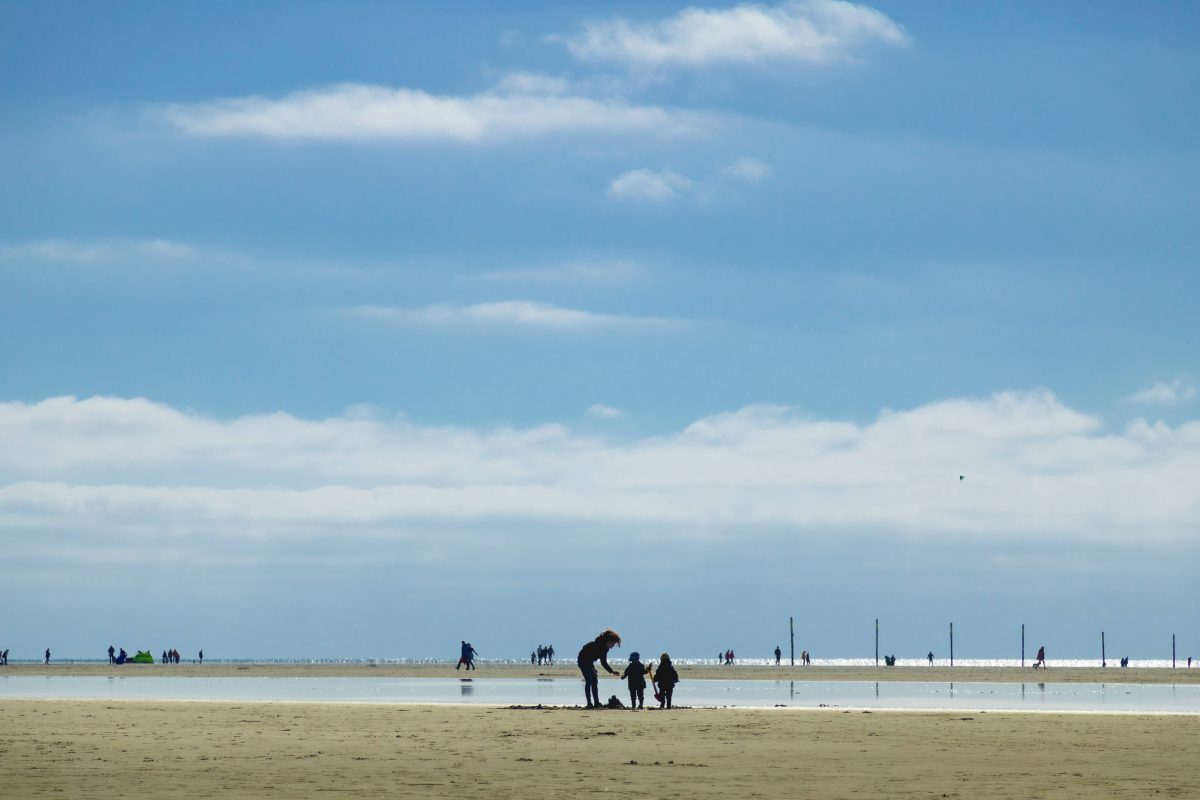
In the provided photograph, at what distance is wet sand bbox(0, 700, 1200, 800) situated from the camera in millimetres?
18953

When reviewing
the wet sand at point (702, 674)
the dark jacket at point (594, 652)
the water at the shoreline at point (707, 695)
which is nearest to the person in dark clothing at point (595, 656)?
the dark jacket at point (594, 652)

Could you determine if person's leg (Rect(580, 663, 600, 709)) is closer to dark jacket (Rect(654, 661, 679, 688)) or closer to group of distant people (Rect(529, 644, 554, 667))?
dark jacket (Rect(654, 661, 679, 688))

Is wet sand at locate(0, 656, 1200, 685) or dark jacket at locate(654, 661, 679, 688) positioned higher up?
dark jacket at locate(654, 661, 679, 688)

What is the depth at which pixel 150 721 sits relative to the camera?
101 ft

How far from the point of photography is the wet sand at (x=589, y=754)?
19.0 metres

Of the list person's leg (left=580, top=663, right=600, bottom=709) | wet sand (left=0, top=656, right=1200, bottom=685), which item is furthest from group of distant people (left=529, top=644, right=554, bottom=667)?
person's leg (left=580, top=663, right=600, bottom=709)

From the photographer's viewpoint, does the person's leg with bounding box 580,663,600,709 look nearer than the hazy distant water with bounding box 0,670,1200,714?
Yes

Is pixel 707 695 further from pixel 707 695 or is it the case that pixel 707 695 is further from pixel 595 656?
pixel 595 656

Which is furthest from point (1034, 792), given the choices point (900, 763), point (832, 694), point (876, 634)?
point (876, 634)

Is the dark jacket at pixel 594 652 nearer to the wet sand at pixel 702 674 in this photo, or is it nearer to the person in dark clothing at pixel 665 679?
the person in dark clothing at pixel 665 679

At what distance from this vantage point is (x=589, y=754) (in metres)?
23.3

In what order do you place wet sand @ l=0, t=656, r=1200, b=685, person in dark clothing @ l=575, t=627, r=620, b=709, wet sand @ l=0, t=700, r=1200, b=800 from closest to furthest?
wet sand @ l=0, t=700, r=1200, b=800, person in dark clothing @ l=575, t=627, r=620, b=709, wet sand @ l=0, t=656, r=1200, b=685

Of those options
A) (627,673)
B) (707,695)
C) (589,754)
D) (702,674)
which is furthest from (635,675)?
(702,674)

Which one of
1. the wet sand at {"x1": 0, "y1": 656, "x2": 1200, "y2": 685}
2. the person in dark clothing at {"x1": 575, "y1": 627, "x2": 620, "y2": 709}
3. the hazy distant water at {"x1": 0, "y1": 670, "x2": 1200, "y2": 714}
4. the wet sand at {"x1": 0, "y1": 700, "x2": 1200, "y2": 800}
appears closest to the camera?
the wet sand at {"x1": 0, "y1": 700, "x2": 1200, "y2": 800}
